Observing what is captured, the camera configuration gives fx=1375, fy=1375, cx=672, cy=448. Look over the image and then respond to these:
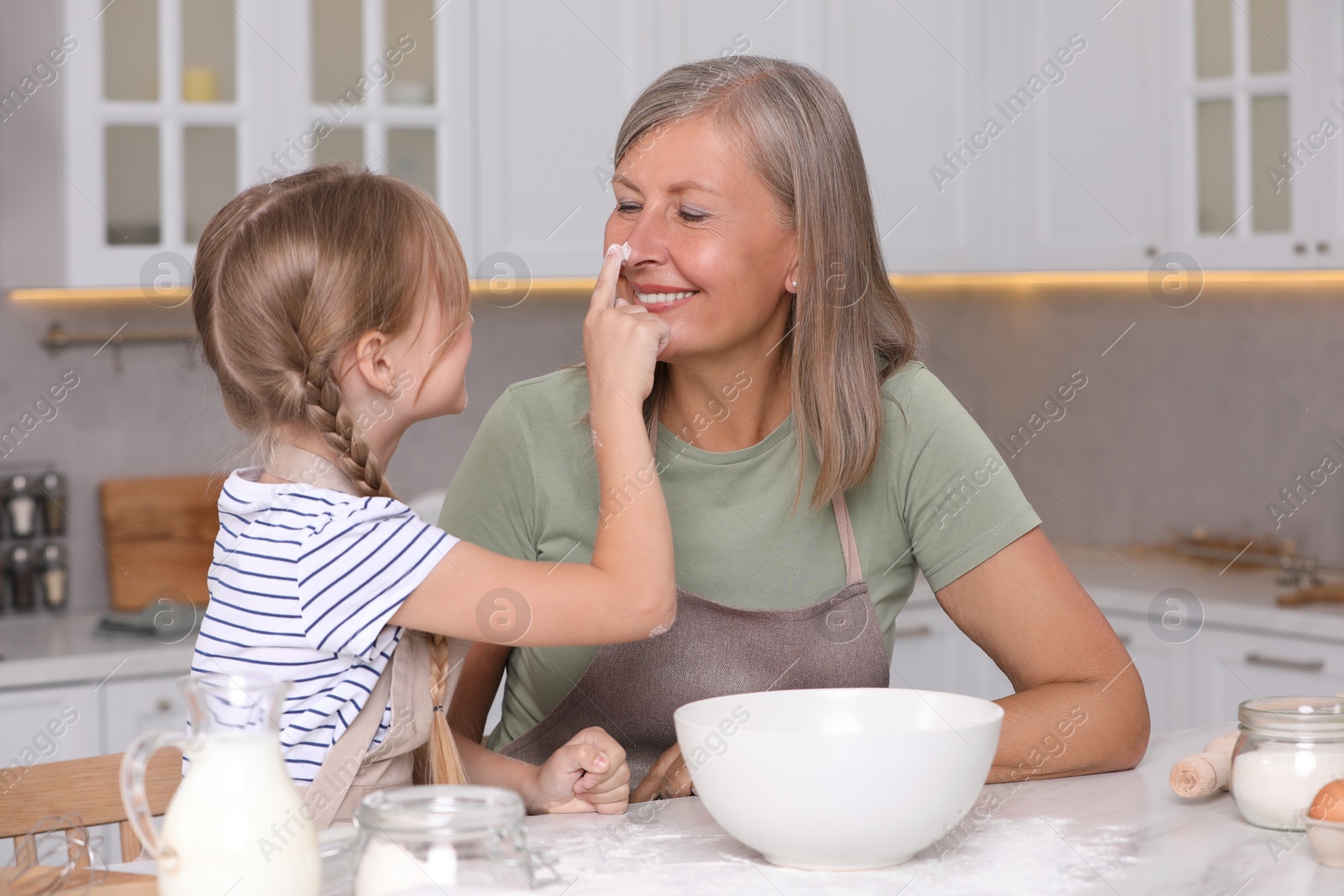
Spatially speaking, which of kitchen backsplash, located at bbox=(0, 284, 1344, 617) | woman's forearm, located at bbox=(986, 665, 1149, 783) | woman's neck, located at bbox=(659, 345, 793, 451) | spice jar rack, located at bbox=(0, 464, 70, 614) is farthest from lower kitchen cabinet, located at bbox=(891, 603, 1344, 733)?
spice jar rack, located at bbox=(0, 464, 70, 614)

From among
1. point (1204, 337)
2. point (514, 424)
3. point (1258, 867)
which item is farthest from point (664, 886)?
point (1204, 337)

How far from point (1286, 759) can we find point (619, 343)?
0.66 metres

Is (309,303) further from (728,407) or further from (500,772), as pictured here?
(728,407)

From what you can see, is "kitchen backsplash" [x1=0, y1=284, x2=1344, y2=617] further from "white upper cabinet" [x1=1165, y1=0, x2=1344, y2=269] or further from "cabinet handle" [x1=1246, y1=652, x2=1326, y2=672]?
"cabinet handle" [x1=1246, y1=652, x2=1326, y2=672]

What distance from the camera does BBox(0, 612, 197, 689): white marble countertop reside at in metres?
2.41

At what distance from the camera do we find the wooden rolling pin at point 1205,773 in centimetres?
111

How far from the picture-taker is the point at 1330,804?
95cm

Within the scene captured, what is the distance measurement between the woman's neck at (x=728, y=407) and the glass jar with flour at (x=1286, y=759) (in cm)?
63

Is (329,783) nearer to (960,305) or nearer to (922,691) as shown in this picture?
(922,691)

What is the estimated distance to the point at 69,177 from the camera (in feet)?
8.67

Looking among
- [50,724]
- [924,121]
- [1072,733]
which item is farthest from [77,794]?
[924,121]

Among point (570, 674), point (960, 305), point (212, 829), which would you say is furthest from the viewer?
point (960, 305)

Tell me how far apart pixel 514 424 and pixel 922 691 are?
0.61 m

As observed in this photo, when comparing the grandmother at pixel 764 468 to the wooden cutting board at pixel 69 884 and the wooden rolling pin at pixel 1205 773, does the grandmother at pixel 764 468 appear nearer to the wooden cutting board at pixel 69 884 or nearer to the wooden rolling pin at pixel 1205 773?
the wooden rolling pin at pixel 1205 773
